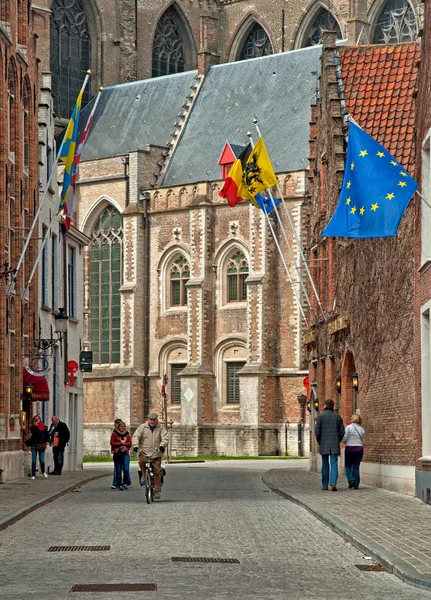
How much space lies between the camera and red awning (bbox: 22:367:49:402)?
102 feet

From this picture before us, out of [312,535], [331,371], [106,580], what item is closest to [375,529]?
[312,535]

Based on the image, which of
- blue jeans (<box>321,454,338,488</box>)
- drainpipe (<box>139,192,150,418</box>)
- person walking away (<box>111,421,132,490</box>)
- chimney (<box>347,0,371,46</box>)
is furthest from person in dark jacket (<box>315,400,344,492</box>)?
chimney (<box>347,0,371,46</box>)

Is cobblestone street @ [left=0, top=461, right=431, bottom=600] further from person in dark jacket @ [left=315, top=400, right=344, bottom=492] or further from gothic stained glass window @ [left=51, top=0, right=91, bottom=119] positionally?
gothic stained glass window @ [left=51, top=0, right=91, bottom=119]

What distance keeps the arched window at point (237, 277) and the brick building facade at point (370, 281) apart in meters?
22.3

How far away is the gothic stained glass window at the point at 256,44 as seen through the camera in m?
71.7

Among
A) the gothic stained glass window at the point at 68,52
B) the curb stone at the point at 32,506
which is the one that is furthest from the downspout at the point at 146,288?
the curb stone at the point at 32,506

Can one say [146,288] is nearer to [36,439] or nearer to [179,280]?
[179,280]

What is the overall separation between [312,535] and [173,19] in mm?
61791

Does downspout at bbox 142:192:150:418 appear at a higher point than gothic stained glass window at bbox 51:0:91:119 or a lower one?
lower

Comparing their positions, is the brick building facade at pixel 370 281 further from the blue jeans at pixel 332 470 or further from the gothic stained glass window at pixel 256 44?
the gothic stained glass window at pixel 256 44

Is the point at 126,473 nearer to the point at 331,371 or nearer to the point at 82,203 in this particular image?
the point at 331,371

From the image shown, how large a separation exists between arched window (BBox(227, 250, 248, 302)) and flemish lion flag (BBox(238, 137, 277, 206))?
2656 cm

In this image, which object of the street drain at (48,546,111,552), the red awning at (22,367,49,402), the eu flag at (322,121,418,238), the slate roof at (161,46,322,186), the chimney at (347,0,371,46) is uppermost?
the chimney at (347,0,371,46)

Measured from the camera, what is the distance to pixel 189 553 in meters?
13.2
